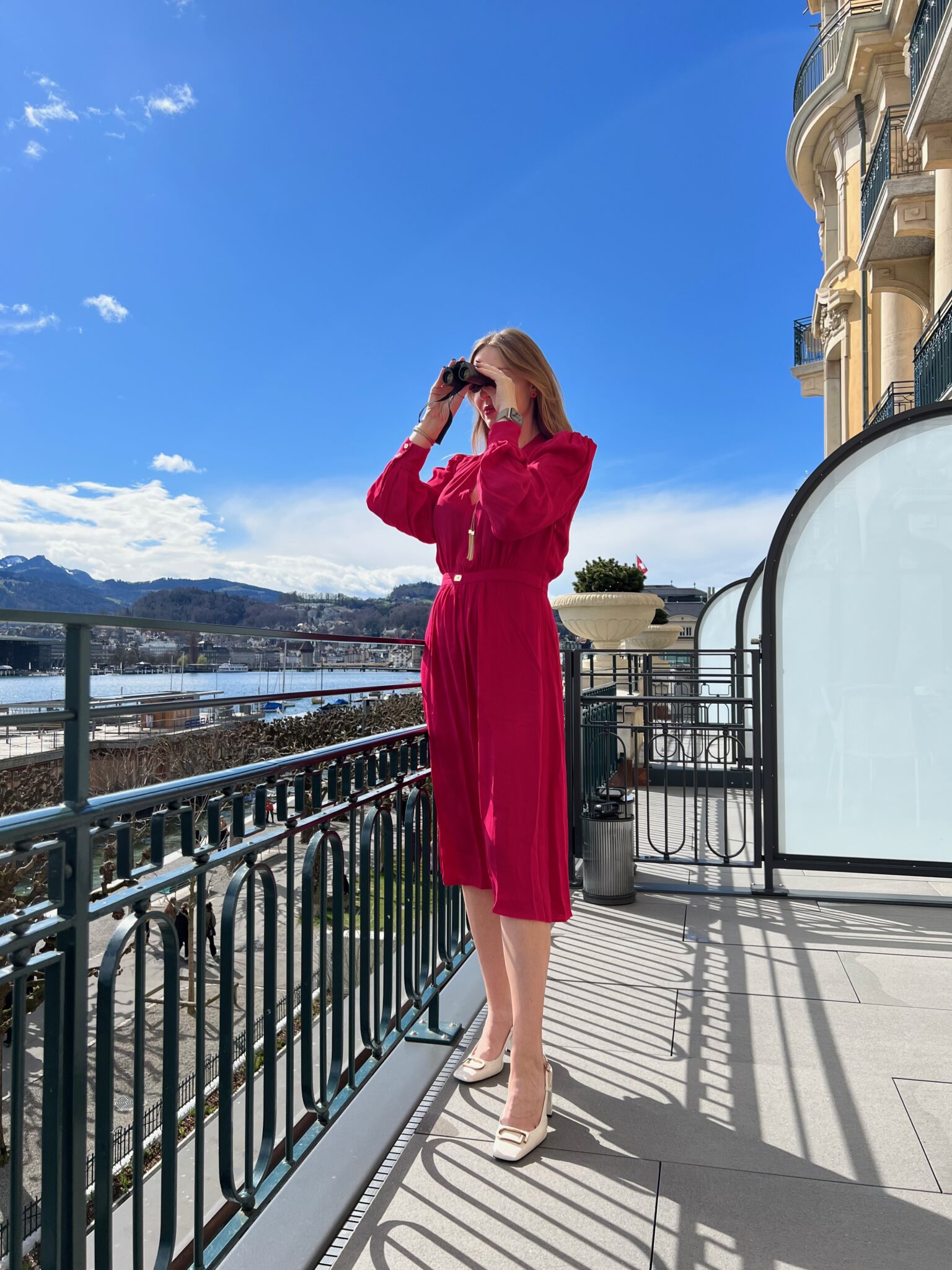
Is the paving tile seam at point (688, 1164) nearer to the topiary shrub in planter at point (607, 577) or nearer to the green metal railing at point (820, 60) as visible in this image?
the topiary shrub in planter at point (607, 577)

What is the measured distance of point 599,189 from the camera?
58.2 feet

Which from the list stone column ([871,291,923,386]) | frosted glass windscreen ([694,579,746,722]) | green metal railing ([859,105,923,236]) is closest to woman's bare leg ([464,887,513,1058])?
frosted glass windscreen ([694,579,746,722])

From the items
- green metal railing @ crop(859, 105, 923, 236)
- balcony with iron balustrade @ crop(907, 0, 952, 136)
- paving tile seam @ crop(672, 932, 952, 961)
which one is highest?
green metal railing @ crop(859, 105, 923, 236)

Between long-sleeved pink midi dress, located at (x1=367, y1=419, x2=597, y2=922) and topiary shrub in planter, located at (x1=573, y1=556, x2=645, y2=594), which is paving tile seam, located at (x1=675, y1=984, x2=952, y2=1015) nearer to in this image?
long-sleeved pink midi dress, located at (x1=367, y1=419, x2=597, y2=922)

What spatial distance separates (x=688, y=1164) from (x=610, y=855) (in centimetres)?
216

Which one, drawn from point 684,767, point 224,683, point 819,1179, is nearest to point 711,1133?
point 819,1179

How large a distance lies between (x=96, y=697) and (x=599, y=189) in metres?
19.4

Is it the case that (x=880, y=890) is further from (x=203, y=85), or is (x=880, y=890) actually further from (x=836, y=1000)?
(x=203, y=85)

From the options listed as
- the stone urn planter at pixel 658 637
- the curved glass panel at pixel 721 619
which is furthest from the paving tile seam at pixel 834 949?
the stone urn planter at pixel 658 637

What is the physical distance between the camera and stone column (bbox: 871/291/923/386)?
12.1m

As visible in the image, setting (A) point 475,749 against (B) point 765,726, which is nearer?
(A) point 475,749

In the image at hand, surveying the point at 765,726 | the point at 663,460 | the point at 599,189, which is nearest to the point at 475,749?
the point at 765,726

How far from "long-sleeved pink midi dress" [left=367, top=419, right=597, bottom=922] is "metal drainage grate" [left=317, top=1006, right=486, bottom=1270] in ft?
1.90

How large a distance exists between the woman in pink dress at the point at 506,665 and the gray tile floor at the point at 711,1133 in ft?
0.53
